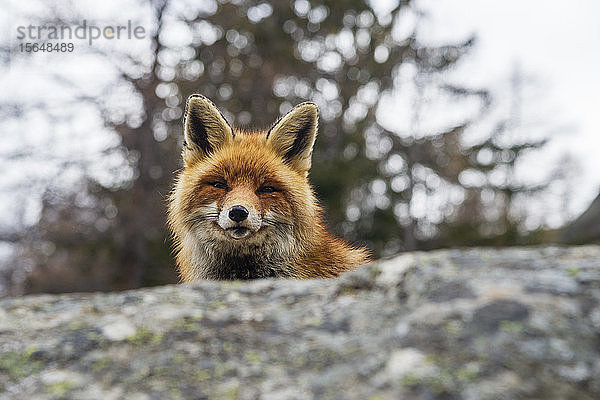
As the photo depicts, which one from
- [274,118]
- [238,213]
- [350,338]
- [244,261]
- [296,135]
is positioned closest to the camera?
[350,338]

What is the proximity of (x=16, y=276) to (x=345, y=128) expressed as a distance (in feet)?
44.9

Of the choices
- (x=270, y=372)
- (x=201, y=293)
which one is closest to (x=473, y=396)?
(x=270, y=372)

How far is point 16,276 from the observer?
19.8 m

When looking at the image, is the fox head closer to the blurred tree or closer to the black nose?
the black nose

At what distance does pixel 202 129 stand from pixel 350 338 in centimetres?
343

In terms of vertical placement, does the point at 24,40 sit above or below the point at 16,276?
above

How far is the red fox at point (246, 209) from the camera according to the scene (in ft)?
13.4

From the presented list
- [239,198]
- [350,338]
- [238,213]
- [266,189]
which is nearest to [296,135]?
[266,189]

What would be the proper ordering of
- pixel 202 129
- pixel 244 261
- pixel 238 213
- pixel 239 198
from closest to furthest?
pixel 238 213
pixel 239 198
pixel 244 261
pixel 202 129

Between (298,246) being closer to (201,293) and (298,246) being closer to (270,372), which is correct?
(201,293)

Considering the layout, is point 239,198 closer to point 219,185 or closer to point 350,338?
point 219,185

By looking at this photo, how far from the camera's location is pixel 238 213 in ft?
12.5

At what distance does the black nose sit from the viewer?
3.82 meters

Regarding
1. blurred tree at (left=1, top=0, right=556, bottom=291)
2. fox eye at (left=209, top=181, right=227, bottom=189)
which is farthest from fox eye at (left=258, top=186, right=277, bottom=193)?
blurred tree at (left=1, top=0, right=556, bottom=291)
